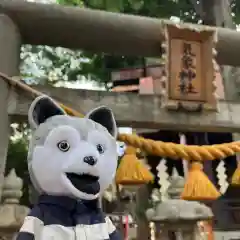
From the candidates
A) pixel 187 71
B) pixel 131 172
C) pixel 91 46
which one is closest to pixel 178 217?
pixel 131 172

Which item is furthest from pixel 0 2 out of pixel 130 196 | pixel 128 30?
pixel 130 196

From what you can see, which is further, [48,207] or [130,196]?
[130,196]

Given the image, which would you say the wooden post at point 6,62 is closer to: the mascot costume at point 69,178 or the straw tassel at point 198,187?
the mascot costume at point 69,178

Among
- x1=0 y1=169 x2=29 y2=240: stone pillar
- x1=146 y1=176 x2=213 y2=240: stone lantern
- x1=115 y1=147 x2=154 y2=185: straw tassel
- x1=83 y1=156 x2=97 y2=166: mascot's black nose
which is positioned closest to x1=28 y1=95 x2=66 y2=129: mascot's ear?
x1=83 y1=156 x2=97 y2=166: mascot's black nose

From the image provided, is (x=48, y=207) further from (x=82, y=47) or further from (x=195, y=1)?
(x=195, y=1)

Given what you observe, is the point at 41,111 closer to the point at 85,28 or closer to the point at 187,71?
the point at 85,28

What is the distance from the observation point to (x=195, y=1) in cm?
434

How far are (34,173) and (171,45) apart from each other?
98cm

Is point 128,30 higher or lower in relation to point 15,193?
higher

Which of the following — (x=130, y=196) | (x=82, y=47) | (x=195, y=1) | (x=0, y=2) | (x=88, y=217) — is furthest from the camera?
(x=130, y=196)

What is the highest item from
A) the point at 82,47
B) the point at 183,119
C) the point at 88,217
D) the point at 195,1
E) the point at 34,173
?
the point at 195,1

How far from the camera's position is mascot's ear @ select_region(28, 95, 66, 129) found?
1.38 meters

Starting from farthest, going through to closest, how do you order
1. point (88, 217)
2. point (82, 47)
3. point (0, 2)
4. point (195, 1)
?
1. point (195, 1)
2. point (82, 47)
3. point (0, 2)
4. point (88, 217)

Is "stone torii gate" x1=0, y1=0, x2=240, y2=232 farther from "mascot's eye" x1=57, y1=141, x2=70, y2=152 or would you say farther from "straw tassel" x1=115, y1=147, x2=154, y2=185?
"mascot's eye" x1=57, y1=141, x2=70, y2=152
